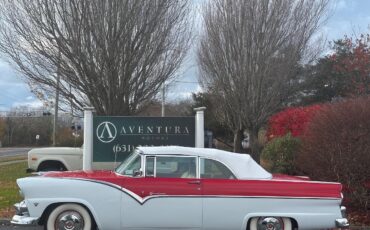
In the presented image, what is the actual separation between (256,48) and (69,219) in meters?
15.1

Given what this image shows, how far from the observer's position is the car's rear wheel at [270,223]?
27.3ft

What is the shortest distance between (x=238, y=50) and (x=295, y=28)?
243cm

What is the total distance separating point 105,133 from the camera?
12961mm

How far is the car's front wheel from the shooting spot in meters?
8.24

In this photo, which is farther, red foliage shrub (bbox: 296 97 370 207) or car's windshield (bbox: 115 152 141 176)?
red foliage shrub (bbox: 296 97 370 207)

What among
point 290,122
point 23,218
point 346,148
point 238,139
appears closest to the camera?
point 23,218

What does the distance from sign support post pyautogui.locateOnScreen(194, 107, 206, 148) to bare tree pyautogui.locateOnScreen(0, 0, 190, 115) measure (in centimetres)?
319

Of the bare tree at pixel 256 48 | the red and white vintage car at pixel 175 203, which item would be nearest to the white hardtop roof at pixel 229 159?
the red and white vintage car at pixel 175 203

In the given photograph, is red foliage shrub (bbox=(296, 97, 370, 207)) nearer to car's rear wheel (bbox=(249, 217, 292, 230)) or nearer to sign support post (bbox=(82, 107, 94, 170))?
car's rear wheel (bbox=(249, 217, 292, 230))

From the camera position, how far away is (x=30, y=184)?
26.9 ft

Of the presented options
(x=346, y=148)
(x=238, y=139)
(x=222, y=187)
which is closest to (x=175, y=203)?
(x=222, y=187)

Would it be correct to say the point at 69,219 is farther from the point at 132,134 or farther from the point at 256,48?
the point at 256,48

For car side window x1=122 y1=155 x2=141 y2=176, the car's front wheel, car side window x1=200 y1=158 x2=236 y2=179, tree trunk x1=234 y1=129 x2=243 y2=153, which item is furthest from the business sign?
tree trunk x1=234 y1=129 x2=243 y2=153

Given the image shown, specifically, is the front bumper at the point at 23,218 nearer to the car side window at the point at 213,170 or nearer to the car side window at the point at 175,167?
the car side window at the point at 175,167
